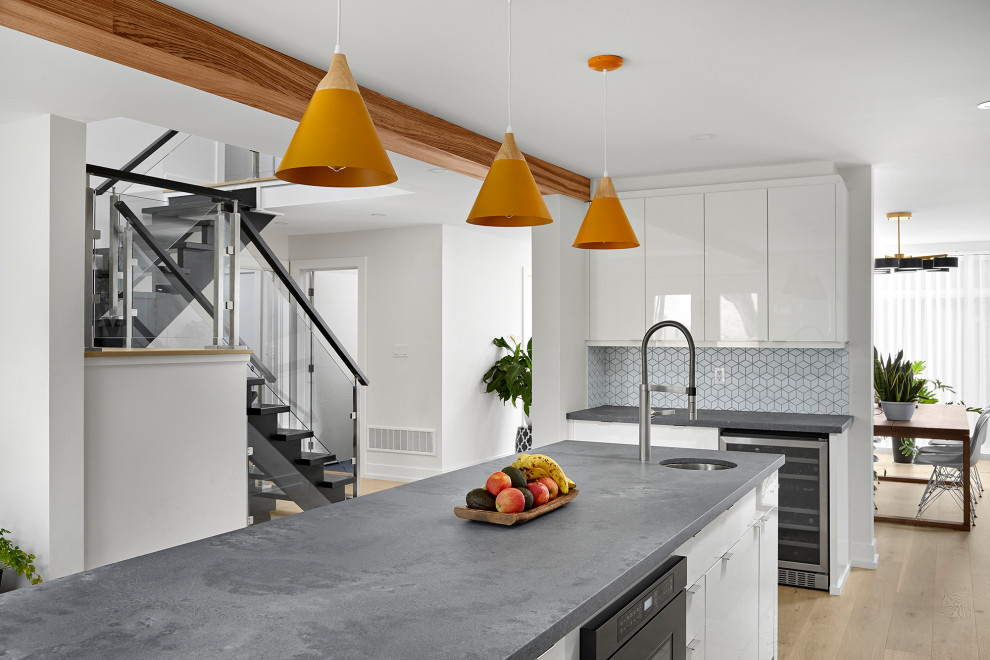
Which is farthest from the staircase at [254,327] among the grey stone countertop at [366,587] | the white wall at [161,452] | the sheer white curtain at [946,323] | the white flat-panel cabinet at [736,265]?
the sheer white curtain at [946,323]

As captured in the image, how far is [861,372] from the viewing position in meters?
4.84

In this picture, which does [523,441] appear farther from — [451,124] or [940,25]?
[940,25]

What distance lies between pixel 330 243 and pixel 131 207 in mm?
3659

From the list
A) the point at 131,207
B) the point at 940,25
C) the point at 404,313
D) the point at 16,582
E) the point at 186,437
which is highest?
the point at 940,25

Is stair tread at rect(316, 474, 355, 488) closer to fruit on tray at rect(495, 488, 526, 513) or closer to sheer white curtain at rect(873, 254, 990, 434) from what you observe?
fruit on tray at rect(495, 488, 526, 513)

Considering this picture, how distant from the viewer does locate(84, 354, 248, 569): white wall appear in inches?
153

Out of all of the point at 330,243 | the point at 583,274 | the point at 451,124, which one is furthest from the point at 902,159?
the point at 330,243

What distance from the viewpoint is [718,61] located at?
309cm

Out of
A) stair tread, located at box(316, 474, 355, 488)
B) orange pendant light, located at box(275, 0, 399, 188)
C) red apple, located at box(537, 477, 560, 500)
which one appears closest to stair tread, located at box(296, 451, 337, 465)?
stair tread, located at box(316, 474, 355, 488)

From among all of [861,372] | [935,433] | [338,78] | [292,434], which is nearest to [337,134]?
[338,78]

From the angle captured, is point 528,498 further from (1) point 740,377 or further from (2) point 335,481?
(2) point 335,481

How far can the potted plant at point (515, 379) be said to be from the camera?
7855 millimetres

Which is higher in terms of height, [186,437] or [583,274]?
[583,274]

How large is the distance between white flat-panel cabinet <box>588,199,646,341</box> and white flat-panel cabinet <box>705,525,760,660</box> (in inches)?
94.0
